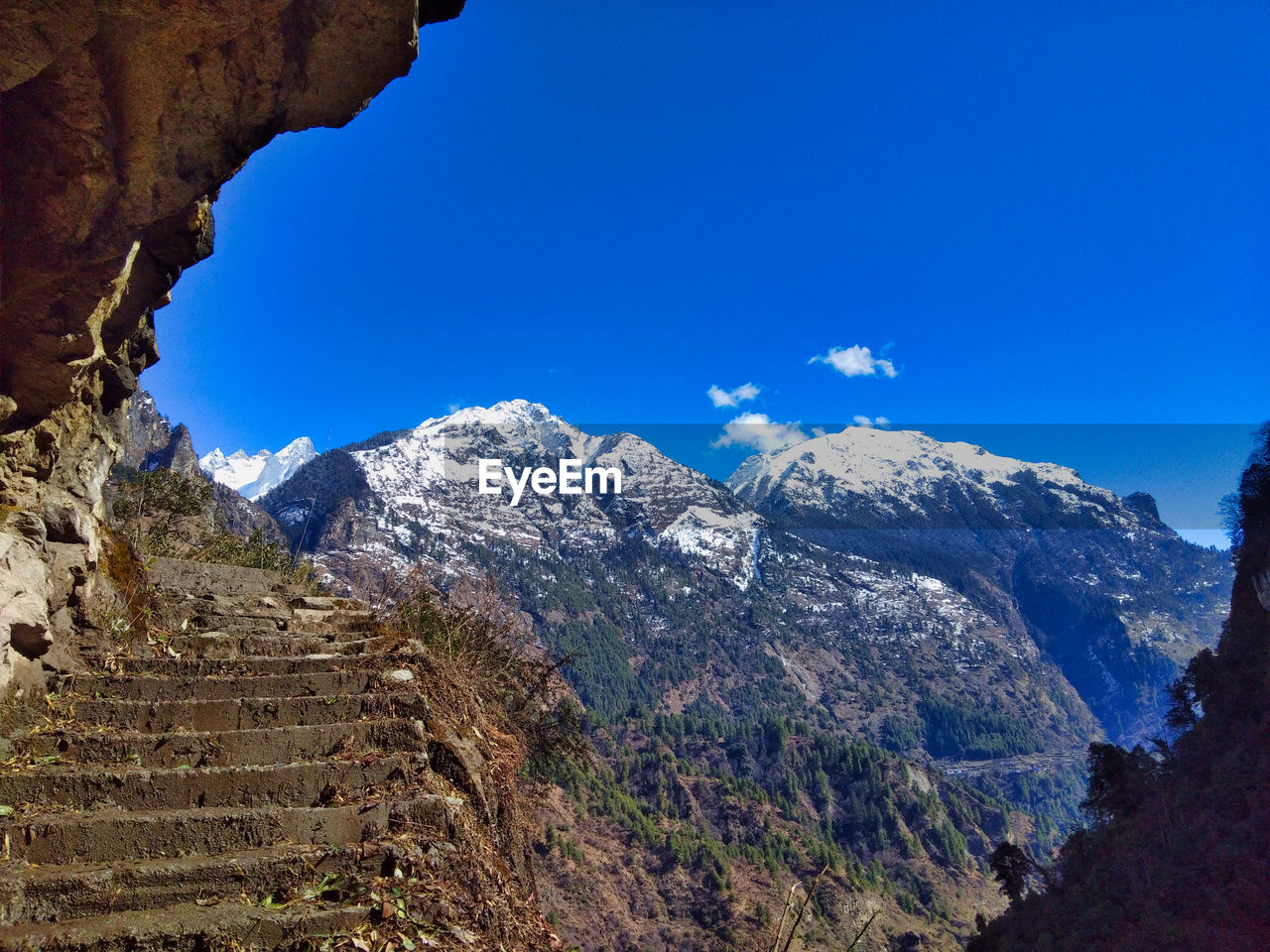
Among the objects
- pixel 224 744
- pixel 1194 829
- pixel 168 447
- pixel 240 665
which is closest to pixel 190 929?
pixel 224 744

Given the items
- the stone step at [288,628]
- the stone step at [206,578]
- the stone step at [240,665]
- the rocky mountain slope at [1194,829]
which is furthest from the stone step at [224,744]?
the rocky mountain slope at [1194,829]

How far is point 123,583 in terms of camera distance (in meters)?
6.25

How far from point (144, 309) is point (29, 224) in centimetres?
206

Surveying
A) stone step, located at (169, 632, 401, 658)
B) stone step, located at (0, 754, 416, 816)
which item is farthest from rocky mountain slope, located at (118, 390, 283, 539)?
stone step, located at (0, 754, 416, 816)

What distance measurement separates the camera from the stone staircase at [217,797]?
2.94 m

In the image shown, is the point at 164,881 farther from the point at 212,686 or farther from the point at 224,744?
the point at 212,686

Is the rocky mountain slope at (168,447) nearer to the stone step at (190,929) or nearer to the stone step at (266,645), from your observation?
the stone step at (266,645)

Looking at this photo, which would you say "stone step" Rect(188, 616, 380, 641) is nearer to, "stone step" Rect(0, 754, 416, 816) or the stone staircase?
the stone staircase

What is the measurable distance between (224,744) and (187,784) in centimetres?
48

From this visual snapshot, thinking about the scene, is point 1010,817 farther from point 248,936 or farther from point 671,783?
point 248,936

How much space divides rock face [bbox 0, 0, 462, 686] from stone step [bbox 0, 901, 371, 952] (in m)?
2.25

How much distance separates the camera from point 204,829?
3453 mm

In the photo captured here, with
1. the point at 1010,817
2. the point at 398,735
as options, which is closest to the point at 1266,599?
the point at 398,735

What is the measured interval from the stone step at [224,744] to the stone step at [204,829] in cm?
61
